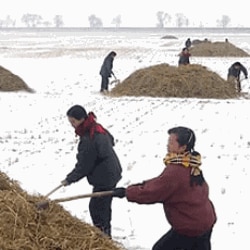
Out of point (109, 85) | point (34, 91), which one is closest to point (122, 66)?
point (109, 85)

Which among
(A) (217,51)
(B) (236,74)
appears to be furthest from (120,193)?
(A) (217,51)

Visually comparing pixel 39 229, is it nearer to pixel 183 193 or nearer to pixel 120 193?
pixel 120 193

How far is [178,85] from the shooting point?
21.1m

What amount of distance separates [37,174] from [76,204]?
6.53ft

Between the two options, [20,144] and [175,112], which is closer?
Answer: [20,144]

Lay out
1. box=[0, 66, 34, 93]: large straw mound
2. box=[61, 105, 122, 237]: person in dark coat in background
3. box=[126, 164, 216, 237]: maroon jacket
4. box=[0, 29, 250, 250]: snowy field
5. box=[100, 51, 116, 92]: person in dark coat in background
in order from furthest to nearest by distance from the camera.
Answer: box=[0, 66, 34, 93]: large straw mound < box=[100, 51, 116, 92]: person in dark coat in background < box=[0, 29, 250, 250]: snowy field < box=[61, 105, 122, 237]: person in dark coat in background < box=[126, 164, 216, 237]: maroon jacket

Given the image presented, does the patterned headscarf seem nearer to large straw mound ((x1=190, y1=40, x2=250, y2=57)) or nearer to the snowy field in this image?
the snowy field

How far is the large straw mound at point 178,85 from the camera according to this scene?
68.8 ft

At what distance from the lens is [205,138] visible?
529 inches

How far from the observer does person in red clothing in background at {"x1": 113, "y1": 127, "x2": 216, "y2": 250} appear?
16.6 feet

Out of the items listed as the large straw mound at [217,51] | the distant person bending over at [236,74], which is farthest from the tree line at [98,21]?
the distant person bending over at [236,74]

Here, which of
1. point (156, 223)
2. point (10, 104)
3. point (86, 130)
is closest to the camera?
point (86, 130)

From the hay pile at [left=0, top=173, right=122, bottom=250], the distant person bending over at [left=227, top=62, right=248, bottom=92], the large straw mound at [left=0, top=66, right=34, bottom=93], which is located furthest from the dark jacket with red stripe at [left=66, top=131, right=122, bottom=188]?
the large straw mound at [left=0, top=66, right=34, bottom=93]

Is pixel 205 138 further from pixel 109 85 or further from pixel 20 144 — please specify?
pixel 109 85
